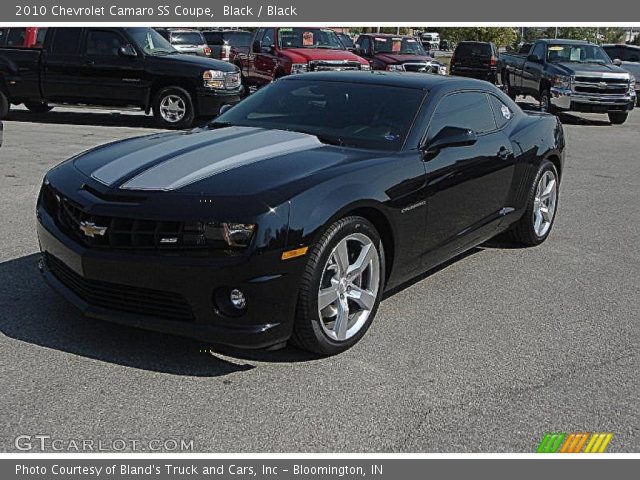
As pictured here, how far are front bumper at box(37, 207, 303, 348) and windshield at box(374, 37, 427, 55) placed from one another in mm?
18531

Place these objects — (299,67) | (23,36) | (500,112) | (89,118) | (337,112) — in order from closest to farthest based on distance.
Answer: (337,112) < (500,112) < (23,36) < (89,118) < (299,67)

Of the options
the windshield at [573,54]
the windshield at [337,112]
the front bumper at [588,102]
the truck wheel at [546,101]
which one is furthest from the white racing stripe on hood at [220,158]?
the windshield at [573,54]

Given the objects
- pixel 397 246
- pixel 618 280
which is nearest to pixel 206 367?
pixel 397 246

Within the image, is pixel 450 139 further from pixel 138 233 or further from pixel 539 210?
pixel 138 233

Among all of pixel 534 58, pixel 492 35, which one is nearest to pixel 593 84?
pixel 534 58

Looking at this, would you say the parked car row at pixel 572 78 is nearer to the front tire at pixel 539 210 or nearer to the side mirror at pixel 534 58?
the side mirror at pixel 534 58

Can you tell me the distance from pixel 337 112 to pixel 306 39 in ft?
41.4

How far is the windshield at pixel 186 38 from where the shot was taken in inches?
852

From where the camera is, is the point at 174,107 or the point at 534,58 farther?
the point at 534,58

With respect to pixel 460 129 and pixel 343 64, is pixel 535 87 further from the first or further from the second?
pixel 460 129

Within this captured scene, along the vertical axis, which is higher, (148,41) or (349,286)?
(148,41)

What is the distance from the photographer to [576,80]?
57.4ft

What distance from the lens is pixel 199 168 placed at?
4234 millimetres
